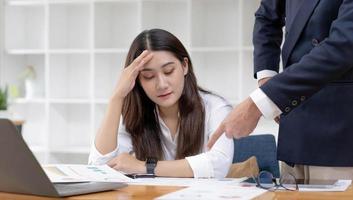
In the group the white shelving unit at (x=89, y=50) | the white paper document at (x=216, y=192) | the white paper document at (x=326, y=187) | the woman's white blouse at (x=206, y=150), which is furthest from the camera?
the white shelving unit at (x=89, y=50)

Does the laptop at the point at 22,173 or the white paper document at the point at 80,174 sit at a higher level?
the laptop at the point at 22,173

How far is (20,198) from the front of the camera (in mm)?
1103

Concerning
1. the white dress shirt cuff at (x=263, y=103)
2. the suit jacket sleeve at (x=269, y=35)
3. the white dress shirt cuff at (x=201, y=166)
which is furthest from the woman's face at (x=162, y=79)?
the white dress shirt cuff at (x=263, y=103)

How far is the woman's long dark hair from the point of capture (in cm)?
211

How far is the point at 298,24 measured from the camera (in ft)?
4.73

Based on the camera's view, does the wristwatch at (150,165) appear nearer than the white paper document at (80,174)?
No

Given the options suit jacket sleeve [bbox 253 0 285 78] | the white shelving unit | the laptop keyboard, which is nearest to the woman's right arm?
suit jacket sleeve [bbox 253 0 285 78]

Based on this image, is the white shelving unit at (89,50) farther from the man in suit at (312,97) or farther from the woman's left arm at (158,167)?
the man in suit at (312,97)

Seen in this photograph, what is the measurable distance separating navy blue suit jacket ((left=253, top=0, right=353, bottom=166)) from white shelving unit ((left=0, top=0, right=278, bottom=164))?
2342mm

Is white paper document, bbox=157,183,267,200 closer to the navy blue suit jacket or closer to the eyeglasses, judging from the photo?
the eyeglasses

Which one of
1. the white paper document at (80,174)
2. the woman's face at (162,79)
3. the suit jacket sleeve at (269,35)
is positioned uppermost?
the suit jacket sleeve at (269,35)

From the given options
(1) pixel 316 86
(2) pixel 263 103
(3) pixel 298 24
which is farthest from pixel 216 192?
(3) pixel 298 24

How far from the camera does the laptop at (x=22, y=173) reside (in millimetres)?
1028

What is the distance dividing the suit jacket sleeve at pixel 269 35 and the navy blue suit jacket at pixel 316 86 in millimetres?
107
